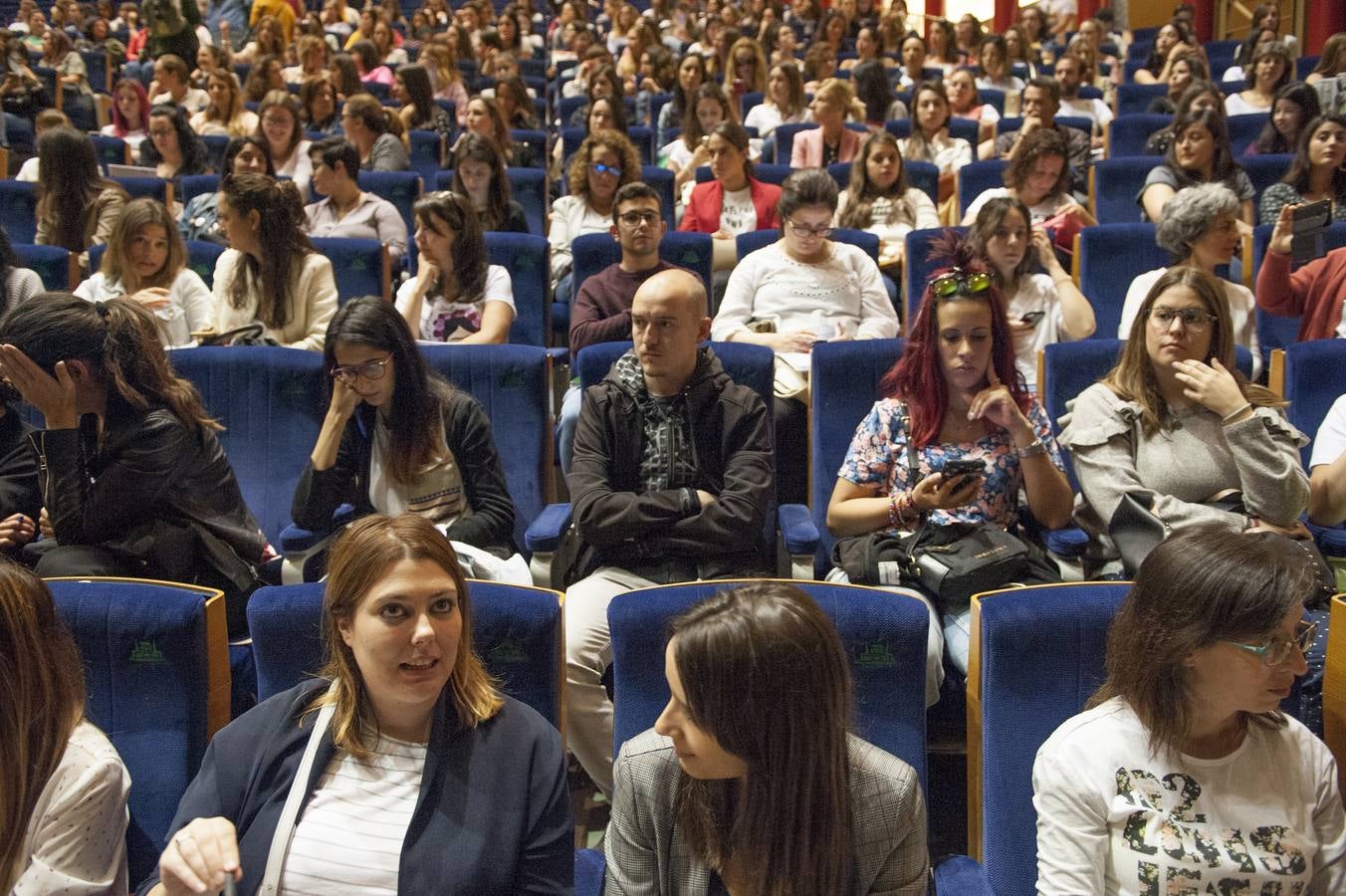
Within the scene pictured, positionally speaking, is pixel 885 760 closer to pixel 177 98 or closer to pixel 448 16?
pixel 177 98

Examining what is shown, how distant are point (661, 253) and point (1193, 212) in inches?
59.2

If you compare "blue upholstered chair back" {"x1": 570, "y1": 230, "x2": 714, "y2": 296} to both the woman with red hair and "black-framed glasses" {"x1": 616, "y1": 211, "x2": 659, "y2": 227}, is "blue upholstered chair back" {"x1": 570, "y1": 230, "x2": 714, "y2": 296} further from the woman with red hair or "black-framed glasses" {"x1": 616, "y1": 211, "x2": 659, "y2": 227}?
the woman with red hair

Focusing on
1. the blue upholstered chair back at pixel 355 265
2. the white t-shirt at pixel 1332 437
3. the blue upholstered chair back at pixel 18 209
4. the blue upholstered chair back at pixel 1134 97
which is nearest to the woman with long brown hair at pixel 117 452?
the blue upholstered chair back at pixel 355 265

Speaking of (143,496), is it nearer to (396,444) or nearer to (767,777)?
(396,444)

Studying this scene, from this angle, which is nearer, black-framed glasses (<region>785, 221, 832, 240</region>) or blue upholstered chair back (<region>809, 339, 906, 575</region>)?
blue upholstered chair back (<region>809, 339, 906, 575</region>)

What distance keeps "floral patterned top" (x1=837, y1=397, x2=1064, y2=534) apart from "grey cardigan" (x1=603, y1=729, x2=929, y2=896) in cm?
102

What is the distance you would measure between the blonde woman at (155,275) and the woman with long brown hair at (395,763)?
2184mm

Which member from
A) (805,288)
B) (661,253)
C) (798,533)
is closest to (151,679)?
(798,533)

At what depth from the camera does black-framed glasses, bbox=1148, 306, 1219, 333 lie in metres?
2.49

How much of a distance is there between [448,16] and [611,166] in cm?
667

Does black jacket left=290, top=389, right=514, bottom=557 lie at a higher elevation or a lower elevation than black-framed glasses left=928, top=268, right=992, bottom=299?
lower

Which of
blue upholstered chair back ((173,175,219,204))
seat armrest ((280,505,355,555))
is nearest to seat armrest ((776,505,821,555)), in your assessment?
seat armrest ((280,505,355,555))

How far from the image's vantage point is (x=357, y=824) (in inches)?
63.1

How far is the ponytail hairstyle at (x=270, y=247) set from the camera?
3604 mm
